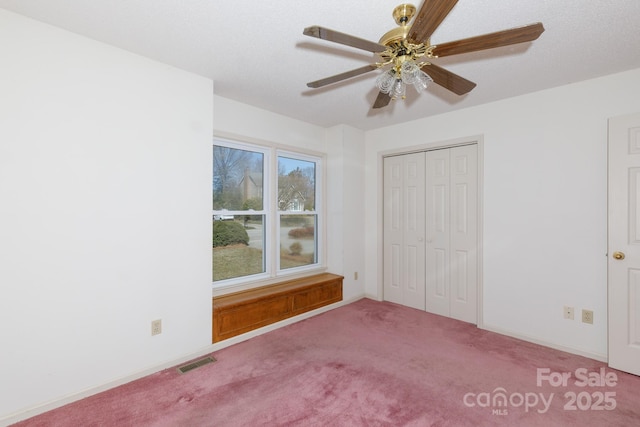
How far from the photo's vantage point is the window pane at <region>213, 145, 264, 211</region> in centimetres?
315

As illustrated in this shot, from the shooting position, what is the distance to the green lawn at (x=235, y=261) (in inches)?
124

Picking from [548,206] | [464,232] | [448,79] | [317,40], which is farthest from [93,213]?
[548,206]

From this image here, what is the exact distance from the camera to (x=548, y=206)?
285cm

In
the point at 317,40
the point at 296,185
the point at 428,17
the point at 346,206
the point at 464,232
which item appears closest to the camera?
the point at 428,17

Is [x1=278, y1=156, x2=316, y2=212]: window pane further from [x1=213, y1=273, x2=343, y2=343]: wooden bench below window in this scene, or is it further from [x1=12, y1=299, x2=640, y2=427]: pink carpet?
[x1=12, y1=299, x2=640, y2=427]: pink carpet

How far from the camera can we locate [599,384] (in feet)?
7.32

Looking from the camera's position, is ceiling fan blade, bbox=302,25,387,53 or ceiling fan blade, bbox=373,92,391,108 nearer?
ceiling fan blade, bbox=302,25,387,53

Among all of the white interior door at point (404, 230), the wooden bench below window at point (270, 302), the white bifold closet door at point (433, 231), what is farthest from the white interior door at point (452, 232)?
the wooden bench below window at point (270, 302)

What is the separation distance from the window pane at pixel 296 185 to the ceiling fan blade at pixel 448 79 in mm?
2306

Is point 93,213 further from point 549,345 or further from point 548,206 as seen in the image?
point 549,345

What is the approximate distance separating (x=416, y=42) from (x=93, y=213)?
7.72 feet

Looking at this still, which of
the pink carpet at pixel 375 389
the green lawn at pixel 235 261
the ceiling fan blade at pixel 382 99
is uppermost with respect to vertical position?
the ceiling fan blade at pixel 382 99

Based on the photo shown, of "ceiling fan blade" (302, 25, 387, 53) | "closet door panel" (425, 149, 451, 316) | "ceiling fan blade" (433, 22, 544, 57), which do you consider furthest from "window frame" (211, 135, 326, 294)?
"ceiling fan blade" (433, 22, 544, 57)

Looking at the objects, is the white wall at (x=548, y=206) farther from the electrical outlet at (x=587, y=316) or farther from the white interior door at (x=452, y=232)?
the white interior door at (x=452, y=232)
